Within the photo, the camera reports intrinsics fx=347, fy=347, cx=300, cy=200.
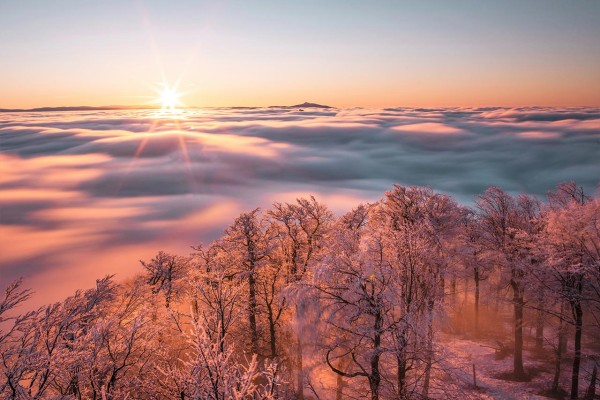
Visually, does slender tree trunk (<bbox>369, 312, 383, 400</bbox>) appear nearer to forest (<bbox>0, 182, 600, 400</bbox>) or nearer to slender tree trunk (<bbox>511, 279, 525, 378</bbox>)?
forest (<bbox>0, 182, 600, 400</bbox>)

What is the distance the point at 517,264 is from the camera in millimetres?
16906

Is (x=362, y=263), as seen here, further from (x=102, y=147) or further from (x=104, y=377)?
(x=102, y=147)

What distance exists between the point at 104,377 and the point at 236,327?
29.0 ft

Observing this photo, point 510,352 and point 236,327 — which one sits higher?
point 236,327

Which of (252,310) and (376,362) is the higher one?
(376,362)

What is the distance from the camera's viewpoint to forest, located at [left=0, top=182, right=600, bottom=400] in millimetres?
10156

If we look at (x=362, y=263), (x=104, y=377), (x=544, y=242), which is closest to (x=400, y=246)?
(x=362, y=263)

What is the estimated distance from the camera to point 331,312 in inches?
480

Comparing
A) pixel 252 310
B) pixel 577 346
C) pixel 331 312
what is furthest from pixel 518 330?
pixel 252 310

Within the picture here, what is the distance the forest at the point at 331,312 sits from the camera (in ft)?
33.3

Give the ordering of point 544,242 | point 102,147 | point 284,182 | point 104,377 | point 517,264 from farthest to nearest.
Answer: point 102,147, point 284,182, point 517,264, point 544,242, point 104,377

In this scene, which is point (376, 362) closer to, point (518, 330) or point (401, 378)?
point (401, 378)

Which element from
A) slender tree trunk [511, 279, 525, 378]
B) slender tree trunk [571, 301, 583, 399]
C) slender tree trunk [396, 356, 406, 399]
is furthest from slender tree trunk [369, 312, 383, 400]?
slender tree trunk [511, 279, 525, 378]

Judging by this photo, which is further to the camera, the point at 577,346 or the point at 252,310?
the point at 252,310
